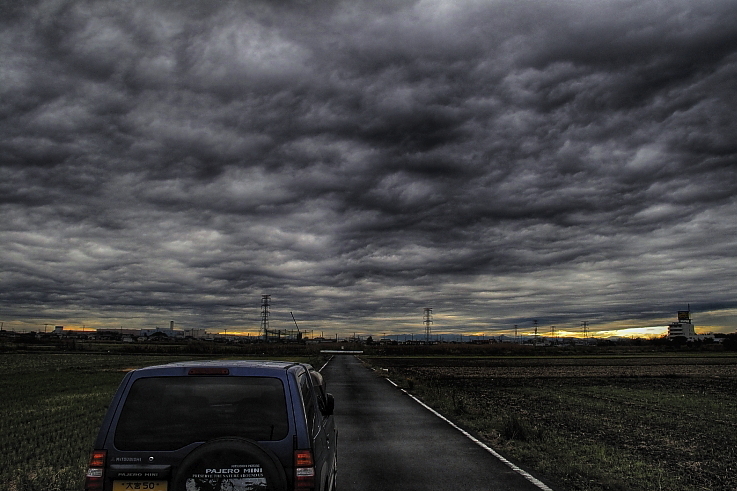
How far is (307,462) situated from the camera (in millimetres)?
4328

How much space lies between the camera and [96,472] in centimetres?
427

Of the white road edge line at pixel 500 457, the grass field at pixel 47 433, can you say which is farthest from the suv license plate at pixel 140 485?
the white road edge line at pixel 500 457

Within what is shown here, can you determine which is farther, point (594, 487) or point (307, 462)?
point (594, 487)

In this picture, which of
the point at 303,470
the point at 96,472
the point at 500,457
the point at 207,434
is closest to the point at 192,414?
the point at 207,434

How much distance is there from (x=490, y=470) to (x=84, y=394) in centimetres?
2101

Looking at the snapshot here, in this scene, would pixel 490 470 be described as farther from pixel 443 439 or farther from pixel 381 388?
pixel 381 388

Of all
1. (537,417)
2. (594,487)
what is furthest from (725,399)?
(594,487)

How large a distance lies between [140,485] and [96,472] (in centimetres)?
36

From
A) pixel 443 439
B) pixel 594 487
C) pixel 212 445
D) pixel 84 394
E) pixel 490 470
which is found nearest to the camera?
pixel 212 445

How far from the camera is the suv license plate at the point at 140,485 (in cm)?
420

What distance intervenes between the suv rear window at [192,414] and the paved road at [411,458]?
13.4ft

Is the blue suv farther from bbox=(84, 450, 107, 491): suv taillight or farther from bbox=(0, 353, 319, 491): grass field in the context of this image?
bbox=(0, 353, 319, 491): grass field

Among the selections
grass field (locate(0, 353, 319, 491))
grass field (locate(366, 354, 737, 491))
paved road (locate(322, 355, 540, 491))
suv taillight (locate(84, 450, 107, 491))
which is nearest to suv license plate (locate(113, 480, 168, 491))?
suv taillight (locate(84, 450, 107, 491))

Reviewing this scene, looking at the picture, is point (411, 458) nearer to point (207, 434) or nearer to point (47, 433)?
point (207, 434)
